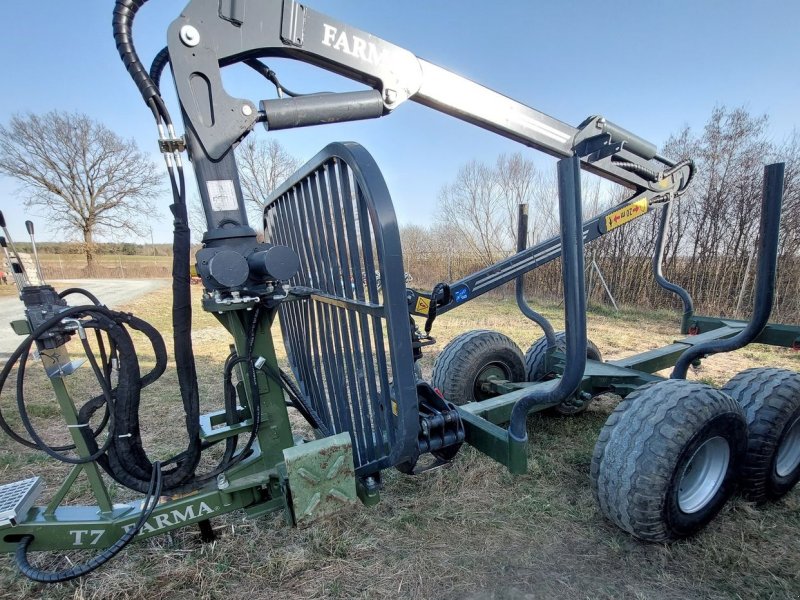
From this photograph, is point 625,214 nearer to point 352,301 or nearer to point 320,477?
point 352,301

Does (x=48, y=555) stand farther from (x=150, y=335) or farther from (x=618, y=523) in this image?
(x=618, y=523)

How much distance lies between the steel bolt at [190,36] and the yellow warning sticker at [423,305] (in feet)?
5.84

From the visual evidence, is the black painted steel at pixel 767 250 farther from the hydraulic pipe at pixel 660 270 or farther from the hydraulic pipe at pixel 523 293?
the hydraulic pipe at pixel 660 270

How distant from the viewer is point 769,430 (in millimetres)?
2330

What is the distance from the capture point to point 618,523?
7.00 feet

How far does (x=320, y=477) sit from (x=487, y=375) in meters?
2.22

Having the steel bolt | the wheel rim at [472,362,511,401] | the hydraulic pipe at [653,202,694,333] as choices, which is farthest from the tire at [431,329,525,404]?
the steel bolt

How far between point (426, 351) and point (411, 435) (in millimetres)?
4922

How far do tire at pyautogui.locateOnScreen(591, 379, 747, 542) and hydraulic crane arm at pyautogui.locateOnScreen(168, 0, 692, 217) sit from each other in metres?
1.69

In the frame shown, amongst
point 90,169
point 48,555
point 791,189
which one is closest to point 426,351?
point 48,555

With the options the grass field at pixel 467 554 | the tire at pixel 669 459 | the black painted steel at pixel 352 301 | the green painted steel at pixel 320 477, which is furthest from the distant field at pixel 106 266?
the tire at pixel 669 459

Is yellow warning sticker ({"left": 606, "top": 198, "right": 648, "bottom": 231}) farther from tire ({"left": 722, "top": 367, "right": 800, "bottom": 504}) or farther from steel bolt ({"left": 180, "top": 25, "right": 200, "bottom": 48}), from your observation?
steel bolt ({"left": 180, "top": 25, "right": 200, "bottom": 48})

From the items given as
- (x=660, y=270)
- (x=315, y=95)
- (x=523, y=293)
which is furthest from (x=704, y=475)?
(x=315, y=95)

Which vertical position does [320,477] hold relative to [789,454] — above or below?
above
